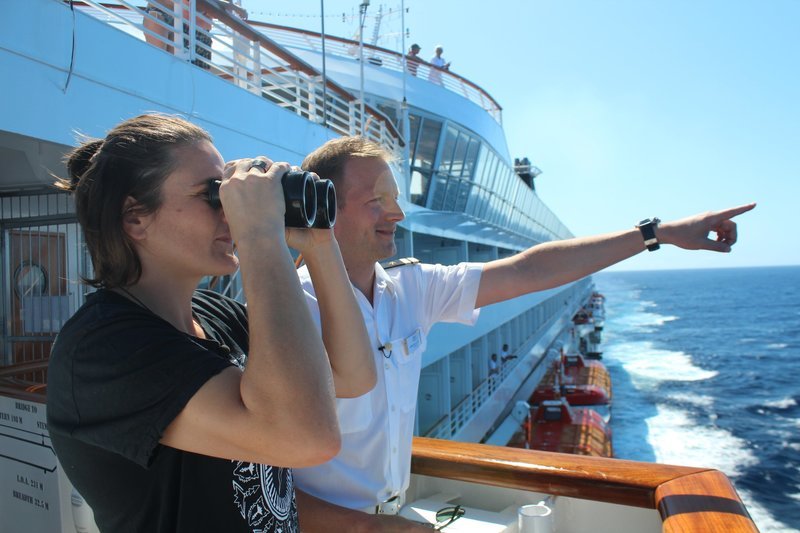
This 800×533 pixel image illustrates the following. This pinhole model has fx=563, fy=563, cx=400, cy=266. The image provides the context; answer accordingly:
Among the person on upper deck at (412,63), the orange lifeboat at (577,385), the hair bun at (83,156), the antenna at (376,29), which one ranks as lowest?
the orange lifeboat at (577,385)

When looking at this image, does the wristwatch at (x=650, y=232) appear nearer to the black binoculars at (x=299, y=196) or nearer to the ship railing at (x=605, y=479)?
the ship railing at (x=605, y=479)

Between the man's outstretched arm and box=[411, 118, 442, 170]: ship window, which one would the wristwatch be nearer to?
the man's outstretched arm

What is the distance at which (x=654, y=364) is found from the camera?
37.2 meters

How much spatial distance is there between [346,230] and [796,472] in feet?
69.4

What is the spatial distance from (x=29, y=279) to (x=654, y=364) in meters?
38.7

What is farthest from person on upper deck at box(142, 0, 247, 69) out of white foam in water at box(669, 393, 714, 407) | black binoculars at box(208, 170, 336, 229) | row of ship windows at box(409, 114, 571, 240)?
white foam in water at box(669, 393, 714, 407)

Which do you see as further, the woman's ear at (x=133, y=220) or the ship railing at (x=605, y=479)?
the ship railing at (x=605, y=479)

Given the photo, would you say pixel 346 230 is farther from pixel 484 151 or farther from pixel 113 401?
pixel 484 151

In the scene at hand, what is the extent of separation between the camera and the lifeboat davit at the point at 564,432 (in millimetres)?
14773

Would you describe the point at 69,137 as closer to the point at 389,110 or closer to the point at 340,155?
the point at 340,155

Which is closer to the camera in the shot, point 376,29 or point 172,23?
point 172,23

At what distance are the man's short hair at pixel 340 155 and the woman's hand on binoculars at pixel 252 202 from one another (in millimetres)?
882

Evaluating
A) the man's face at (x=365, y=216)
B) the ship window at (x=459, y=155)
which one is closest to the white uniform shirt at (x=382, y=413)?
the man's face at (x=365, y=216)

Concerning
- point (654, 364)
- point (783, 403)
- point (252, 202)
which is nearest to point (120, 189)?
point (252, 202)
